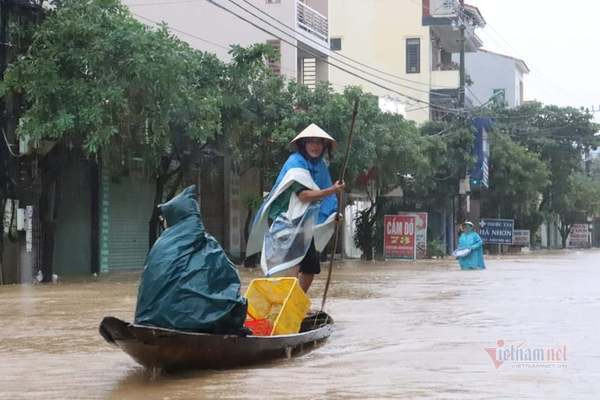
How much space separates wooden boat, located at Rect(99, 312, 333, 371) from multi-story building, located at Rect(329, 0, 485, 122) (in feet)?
111

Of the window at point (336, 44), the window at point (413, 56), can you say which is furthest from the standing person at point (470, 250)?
the window at point (336, 44)

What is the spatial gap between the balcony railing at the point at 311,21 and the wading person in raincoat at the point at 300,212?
2124cm

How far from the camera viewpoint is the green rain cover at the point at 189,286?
237 inches

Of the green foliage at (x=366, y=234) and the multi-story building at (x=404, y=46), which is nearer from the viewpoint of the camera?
the green foliage at (x=366, y=234)

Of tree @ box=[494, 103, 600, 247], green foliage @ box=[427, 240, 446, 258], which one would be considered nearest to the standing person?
green foliage @ box=[427, 240, 446, 258]

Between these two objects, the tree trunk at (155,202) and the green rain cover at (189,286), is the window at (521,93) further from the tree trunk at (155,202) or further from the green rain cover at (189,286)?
the green rain cover at (189,286)

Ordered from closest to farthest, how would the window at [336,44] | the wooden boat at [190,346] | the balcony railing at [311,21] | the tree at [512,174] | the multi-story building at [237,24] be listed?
the wooden boat at [190,346] → the multi-story building at [237,24] → the balcony railing at [311,21] → the tree at [512,174] → the window at [336,44]

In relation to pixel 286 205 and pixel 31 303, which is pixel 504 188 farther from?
pixel 286 205

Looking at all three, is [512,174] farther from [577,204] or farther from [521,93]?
[521,93]

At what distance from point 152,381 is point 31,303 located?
6.93 meters

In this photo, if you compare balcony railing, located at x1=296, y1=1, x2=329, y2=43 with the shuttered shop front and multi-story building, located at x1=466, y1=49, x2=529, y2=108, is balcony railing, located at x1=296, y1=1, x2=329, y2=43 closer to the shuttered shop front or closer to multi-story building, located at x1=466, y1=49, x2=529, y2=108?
the shuttered shop front

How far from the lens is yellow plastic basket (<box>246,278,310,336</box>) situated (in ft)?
23.6

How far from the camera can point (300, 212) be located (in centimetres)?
808

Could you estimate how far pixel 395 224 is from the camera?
2984cm
